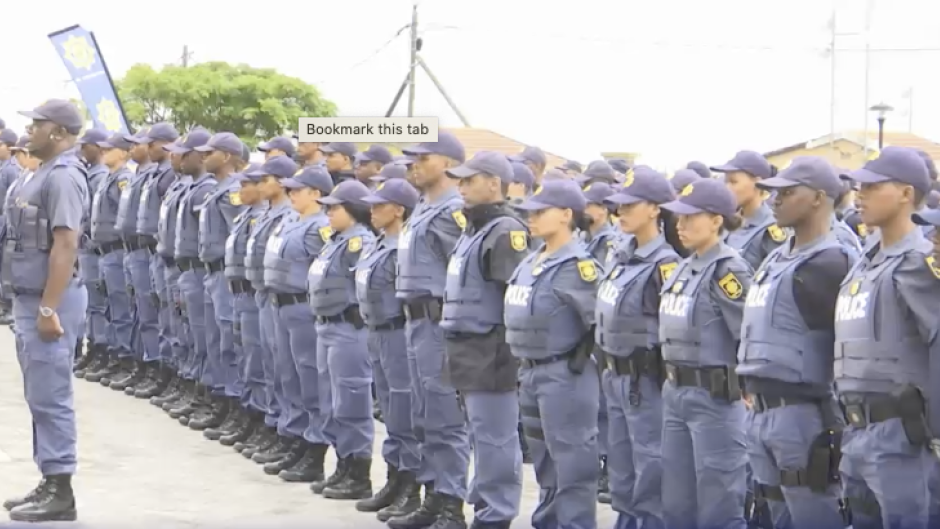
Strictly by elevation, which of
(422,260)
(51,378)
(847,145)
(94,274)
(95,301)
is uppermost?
(422,260)

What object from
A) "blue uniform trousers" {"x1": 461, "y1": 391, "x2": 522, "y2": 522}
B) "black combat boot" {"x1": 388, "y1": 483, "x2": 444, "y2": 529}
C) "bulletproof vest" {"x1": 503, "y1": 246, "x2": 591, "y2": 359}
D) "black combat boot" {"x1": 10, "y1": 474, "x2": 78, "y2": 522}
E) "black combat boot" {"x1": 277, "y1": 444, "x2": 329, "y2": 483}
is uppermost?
"bulletproof vest" {"x1": 503, "y1": 246, "x2": 591, "y2": 359}

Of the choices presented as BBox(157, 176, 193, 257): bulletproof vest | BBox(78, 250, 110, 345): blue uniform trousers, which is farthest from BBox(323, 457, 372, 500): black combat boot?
BBox(78, 250, 110, 345): blue uniform trousers

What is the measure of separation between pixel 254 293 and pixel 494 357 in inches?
132

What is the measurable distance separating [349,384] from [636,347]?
8.40 ft

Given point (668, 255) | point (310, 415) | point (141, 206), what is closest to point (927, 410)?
point (668, 255)

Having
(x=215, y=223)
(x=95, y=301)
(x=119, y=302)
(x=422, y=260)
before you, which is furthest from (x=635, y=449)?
(x=95, y=301)

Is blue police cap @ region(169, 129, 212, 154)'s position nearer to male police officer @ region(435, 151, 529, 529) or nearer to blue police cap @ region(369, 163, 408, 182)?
blue police cap @ region(369, 163, 408, 182)

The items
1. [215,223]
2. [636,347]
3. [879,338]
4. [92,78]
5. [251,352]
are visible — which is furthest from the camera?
[92,78]

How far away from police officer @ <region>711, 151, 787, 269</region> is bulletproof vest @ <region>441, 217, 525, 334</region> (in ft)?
5.75

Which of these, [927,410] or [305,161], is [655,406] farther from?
[305,161]

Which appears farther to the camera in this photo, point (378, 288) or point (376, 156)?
point (376, 156)

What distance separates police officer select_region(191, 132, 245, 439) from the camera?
10750mm

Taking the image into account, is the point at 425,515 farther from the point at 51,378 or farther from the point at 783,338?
the point at 783,338

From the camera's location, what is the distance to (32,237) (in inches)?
294
